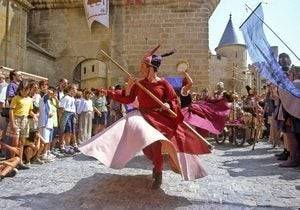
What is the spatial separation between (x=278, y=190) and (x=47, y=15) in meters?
16.0

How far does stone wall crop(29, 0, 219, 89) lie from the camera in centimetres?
1786

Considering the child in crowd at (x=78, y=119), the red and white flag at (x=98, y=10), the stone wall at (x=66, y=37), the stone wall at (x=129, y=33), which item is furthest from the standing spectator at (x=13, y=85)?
the stone wall at (x=66, y=37)

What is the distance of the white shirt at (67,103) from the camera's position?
387 inches

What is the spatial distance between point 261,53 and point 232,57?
40.9m

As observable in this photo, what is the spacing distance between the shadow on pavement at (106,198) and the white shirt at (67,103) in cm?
394

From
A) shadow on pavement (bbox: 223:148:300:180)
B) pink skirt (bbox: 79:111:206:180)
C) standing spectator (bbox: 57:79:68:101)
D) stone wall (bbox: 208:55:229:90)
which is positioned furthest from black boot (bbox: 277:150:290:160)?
stone wall (bbox: 208:55:229:90)

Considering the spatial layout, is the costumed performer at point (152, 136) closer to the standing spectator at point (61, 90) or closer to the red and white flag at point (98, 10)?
the standing spectator at point (61, 90)

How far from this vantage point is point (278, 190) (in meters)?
6.00

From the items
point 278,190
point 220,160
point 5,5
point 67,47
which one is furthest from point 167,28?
point 278,190

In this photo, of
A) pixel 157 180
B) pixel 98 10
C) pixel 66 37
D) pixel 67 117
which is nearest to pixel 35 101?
pixel 67 117

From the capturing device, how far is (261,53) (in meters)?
6.57

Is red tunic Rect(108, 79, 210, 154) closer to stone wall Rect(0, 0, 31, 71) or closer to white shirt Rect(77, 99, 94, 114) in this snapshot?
white shirt Rect(77, 99, 94, 114)

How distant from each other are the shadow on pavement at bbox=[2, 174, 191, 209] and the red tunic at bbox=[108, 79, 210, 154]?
0.75m

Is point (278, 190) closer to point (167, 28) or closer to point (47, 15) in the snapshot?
point (167, 28)
